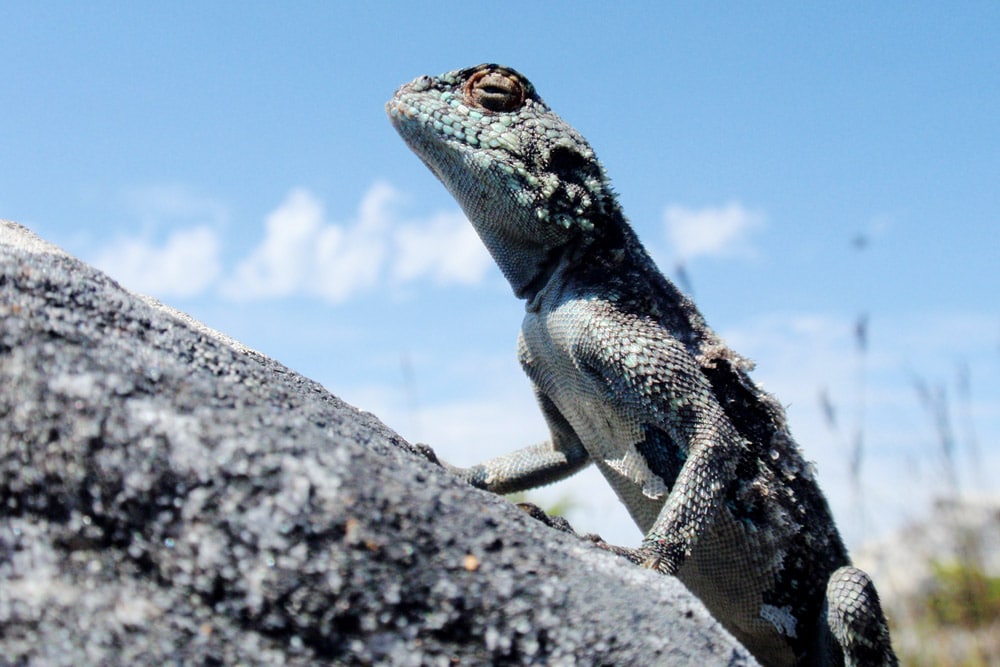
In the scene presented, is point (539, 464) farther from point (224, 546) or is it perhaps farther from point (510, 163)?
point (224, 546)

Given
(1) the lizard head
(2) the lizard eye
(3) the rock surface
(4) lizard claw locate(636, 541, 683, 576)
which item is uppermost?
(2) the lizard eye

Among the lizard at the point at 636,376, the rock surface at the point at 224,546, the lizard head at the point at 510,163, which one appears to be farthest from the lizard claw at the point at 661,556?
the lizard head at the point at 510,163

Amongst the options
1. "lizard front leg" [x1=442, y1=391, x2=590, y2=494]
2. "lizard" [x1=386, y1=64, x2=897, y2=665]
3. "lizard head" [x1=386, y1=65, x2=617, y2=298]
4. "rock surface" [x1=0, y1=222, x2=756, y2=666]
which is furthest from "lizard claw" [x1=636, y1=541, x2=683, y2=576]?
"lizard head" [x1=386, y1=65, x2=617, y2=298]

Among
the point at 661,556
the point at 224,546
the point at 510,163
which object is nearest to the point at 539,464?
the point at 661,556

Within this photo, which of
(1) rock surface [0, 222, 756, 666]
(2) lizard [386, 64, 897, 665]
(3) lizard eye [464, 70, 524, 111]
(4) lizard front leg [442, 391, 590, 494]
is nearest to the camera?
(1) rock surface [0, 222, 756, 666]

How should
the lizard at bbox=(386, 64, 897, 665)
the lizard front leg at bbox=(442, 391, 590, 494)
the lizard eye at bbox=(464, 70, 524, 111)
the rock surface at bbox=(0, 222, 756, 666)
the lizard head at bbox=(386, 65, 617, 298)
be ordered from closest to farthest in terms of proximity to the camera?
the rock surface at bbox=(0, 222, 756, 666) < the lizard at bbox=(386, 64, 897, 665) < the lizard head at bbox=(386, 65, 617, 298) < the lizard eye at bbox=(464, 70, 524, 111) < the lizard front leg at bbox=(442, 391, 590, 494)

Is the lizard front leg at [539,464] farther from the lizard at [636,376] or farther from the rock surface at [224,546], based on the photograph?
the rock surface at [224,546]

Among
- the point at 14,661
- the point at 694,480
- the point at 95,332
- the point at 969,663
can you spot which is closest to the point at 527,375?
the point at 694,480

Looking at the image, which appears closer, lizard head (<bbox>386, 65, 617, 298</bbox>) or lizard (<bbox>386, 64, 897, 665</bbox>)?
lizard (<bbox>386, 64, 897, 665</bbox>)

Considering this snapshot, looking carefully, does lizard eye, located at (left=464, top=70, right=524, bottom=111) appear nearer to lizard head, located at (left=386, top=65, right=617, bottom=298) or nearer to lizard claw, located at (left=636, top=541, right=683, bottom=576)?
lizard head, located at (left=386, top=65, right=617, bottom=298)
